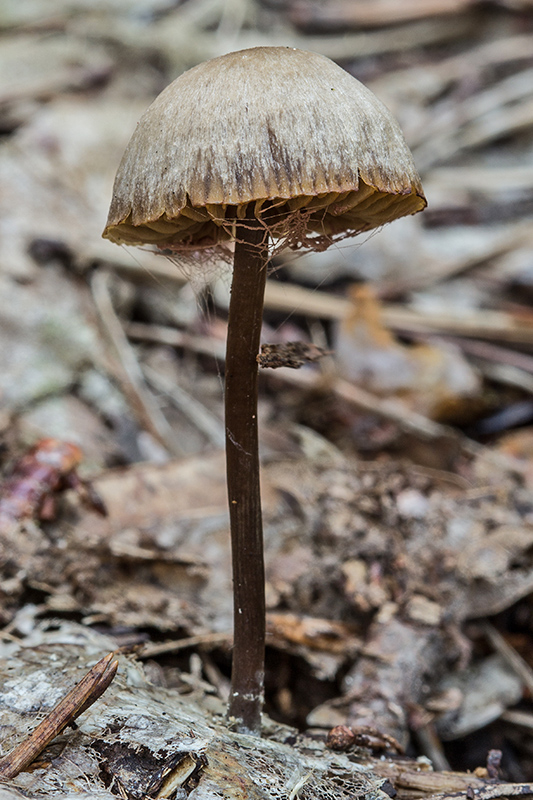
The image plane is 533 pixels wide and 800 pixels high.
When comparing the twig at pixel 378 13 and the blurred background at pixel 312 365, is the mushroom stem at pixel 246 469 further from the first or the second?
the twig at pixel 378 13

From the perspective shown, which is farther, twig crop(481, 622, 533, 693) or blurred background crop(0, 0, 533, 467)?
blurred background crop(0, 0, 533, 467)

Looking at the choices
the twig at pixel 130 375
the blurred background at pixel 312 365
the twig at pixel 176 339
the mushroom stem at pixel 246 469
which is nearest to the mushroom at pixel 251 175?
the mushroom stem at pixel 246 469

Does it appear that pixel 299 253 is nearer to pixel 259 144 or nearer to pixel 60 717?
pixel 259 144

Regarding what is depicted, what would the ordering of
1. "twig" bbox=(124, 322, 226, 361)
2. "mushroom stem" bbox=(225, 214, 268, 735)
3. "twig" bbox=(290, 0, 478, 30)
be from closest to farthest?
"mushroom stem" bbox=(225, 214, 268, 735)
"twig" bbox=(124, 322, 226, 361)
"twig" bbox=(290, 0, 478, 30)

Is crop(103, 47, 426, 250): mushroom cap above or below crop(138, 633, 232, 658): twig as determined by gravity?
above

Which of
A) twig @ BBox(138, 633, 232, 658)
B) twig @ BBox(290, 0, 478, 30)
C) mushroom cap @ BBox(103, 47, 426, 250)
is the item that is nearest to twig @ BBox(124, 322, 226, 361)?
twig @ BBox(138, 633, 232, 658)

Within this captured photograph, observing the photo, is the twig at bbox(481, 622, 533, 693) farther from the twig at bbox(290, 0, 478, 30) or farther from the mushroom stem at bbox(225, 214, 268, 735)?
the twig at bbox(290, 0, 478, 30)
